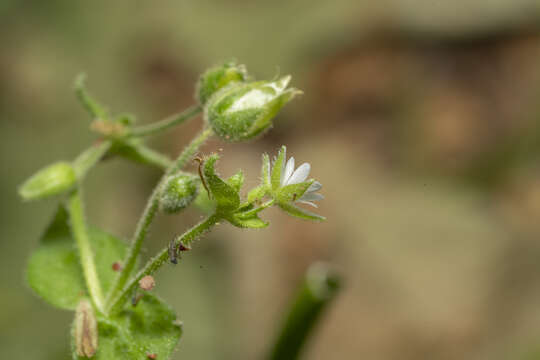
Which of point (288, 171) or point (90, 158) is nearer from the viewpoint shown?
point (288, 171)

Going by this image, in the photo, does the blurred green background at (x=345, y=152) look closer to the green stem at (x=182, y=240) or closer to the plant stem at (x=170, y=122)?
the plant stem at (x=170, y=122)

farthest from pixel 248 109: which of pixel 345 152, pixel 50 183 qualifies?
pixel 345 152

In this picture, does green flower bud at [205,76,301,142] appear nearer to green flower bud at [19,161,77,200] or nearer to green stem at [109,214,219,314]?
green stem at [109,214,219,314]

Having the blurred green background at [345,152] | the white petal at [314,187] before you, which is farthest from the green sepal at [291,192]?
the blurred green background at [345,152]

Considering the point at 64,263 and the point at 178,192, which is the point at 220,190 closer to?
the point at 178,192

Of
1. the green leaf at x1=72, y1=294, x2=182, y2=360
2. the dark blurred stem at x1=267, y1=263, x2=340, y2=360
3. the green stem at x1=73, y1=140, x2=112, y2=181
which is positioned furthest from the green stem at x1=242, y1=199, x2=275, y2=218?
the dark blurred stem at x1=267, y1=263, x2=340, y2=360

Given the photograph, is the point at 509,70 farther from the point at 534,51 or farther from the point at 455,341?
the point at 455,341
